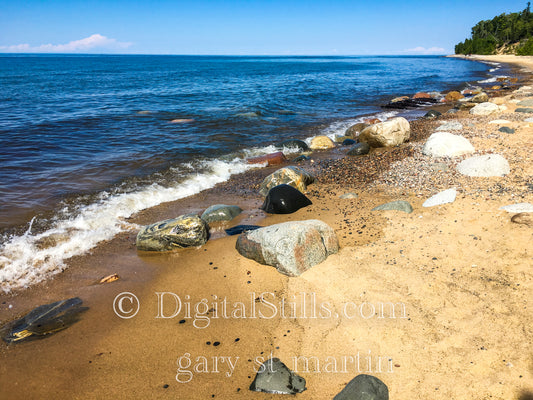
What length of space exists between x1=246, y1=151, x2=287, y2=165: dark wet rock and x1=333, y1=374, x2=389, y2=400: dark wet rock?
8943 mm

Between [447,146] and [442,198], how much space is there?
3554 mm

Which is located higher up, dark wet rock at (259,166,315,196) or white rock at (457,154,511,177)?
white rock at (457,154,511,177)

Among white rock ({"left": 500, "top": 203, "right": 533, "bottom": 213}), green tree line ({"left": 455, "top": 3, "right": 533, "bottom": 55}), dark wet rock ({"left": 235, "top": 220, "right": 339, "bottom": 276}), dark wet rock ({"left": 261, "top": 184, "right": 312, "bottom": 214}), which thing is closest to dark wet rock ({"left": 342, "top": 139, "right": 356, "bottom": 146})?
dark wet rock ({"left": 261, "top": 184, "right": 312, "bottom": 214})

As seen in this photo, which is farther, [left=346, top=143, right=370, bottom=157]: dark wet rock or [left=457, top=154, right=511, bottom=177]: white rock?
[left=346, top=143, right=370, bottom=157]: dark wet rock

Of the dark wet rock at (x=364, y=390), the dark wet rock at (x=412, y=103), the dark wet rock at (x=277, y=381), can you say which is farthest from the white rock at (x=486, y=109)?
the dark wet rock at (x=277, y=381)

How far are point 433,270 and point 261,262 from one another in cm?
262

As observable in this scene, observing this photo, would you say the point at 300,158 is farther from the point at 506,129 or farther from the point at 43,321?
the point at 43,321

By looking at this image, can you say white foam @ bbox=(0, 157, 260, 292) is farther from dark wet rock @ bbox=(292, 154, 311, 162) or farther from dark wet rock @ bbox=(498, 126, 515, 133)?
dark wet rock @ bbox=(498, 126, 515, 133)

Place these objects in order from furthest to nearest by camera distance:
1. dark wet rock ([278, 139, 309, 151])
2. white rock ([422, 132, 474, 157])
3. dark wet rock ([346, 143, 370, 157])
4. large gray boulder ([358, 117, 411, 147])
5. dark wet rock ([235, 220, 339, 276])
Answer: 1. dark wet rock ([278, 139, 309, 151])
2. large gray boulder ([358, 117, 411, 147])
3. dark wet rock ([346, 143, 370, 157])
4. white rock ([422, 132, 474, 157])
5. dark wet rock ([235, 220, 339, 276])

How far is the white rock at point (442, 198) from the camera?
21.6ft

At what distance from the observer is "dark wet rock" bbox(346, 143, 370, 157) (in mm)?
11766

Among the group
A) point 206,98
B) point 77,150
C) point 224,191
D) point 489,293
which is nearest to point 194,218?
point 224,191

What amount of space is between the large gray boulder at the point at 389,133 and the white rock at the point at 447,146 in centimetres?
244

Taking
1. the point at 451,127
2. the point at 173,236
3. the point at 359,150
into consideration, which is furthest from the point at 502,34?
the point at 173,236
